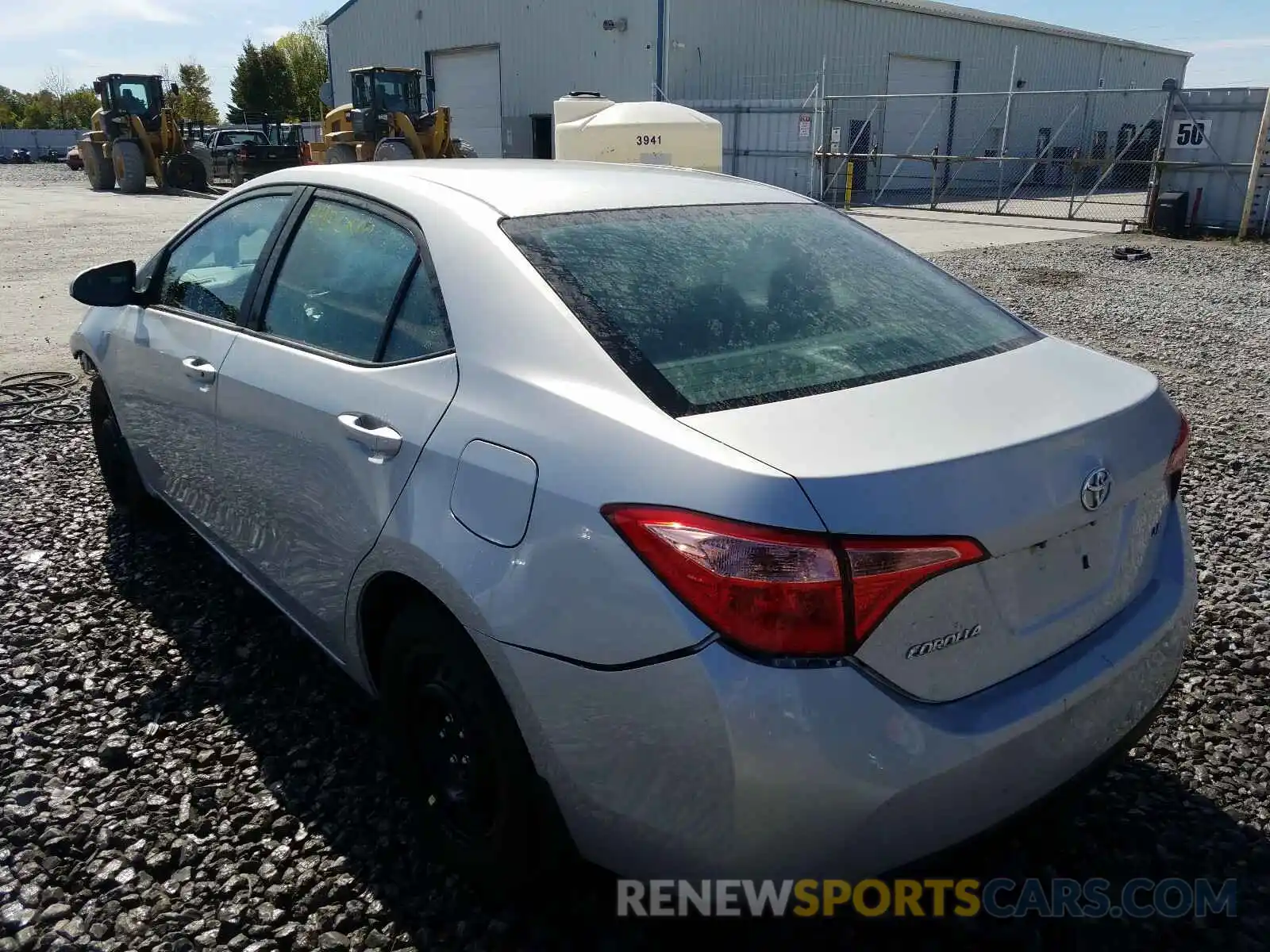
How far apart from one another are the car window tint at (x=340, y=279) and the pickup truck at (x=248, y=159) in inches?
1067

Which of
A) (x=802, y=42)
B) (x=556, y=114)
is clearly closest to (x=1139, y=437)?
(x=556, y=114)

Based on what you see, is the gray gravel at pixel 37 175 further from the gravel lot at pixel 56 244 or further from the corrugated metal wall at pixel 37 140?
the corrugated metal wall at pixel 37 140

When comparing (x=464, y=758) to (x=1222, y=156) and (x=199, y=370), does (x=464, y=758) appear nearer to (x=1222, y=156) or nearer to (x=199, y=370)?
(x=199, y=370)

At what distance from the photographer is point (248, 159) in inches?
1112

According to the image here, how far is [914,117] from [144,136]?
2145 cm

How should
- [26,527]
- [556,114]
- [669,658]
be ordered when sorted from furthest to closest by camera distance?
[556,114] → [26,527] → [669,658]

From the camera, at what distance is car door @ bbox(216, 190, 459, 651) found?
225cm

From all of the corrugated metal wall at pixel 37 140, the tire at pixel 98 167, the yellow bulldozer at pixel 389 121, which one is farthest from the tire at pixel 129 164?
the corrugated metal wall at pixel 37 140

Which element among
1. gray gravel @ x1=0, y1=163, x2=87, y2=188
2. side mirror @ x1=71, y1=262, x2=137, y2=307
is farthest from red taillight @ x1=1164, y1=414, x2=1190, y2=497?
gray gravel @ x1=0, y1=163, x2=87, y2=188

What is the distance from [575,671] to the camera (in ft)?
5.85

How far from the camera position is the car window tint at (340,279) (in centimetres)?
250

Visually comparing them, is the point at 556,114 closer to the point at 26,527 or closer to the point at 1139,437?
the point at 26,527

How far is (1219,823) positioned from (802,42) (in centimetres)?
2828

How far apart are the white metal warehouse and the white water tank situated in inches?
322
